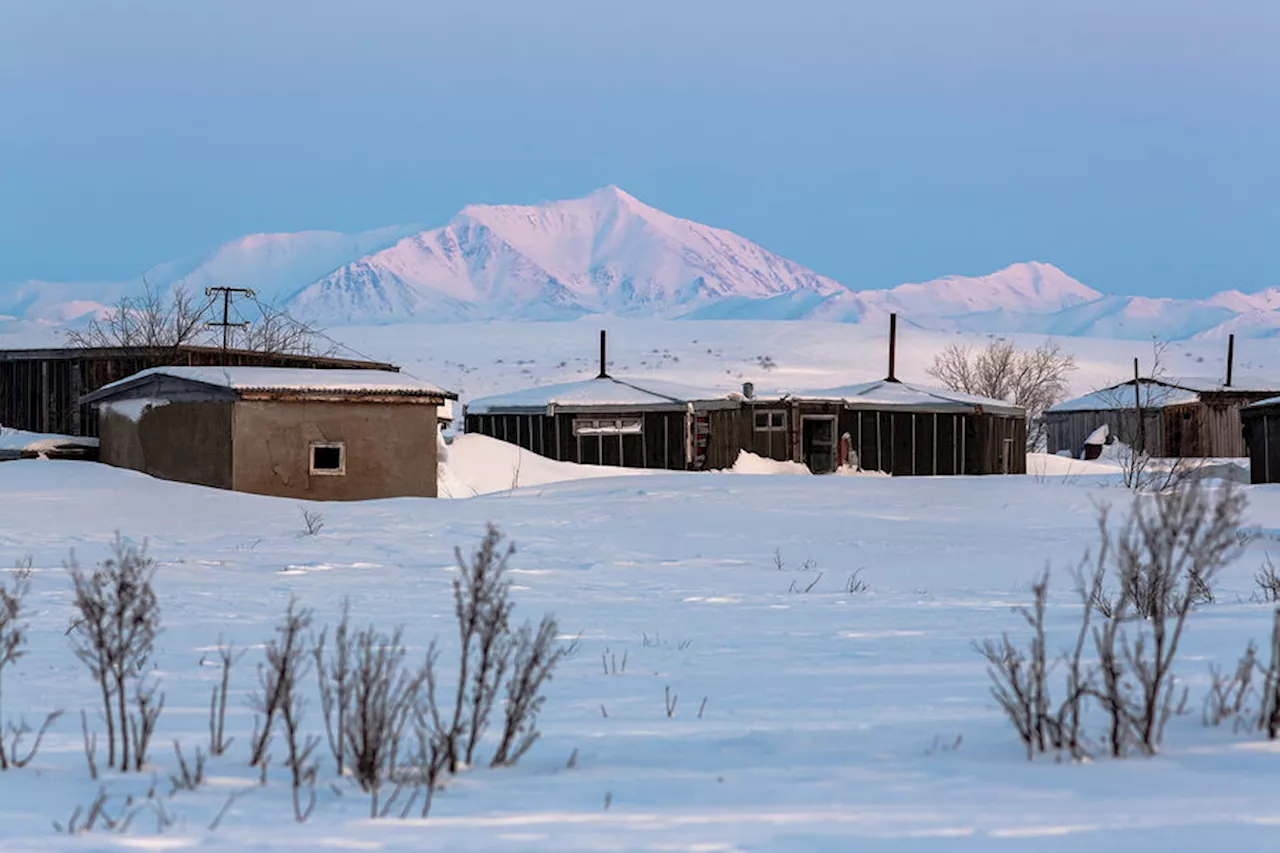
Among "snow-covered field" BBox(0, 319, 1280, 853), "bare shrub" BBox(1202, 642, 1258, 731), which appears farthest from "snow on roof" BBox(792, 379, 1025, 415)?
"bare shrub" BBox(1202, 642, 1258, 731)

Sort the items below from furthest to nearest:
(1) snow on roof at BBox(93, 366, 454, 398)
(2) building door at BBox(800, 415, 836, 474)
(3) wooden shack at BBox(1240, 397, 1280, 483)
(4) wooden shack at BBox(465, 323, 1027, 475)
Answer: (2) building door at BBox(800, 415, 836, 474) < (4) wooden shack at BBox(465, 323, 1027, 475) < (3) wooden shack at BBox(1240, 397, 1280, 483) < (1) snow on roof at BBox(93, 366, 454, 398)

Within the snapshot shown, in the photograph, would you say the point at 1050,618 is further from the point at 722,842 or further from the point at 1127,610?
the point at 722,842

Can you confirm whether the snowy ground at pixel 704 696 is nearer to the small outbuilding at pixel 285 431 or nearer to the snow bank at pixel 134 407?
the small outbuilding at pixel 285 431

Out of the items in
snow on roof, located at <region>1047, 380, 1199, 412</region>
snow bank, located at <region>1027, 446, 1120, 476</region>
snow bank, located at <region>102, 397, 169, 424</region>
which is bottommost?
snow bank, located at <region>1027, 446, 1120, 476</region>

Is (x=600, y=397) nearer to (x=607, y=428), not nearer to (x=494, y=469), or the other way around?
(x=607, y=428)

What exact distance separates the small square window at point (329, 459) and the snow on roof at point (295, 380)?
82 cm

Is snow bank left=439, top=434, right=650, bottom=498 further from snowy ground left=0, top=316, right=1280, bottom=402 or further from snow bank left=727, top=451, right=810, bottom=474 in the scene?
snowy ground left=0, top=316, right=1280, bottom=402

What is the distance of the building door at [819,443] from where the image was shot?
1265 inches

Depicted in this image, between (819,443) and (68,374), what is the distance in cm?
1598

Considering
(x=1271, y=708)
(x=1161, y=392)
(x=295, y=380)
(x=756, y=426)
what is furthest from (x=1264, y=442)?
(x=1271, y=708)

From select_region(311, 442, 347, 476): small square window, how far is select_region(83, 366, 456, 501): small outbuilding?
14mm

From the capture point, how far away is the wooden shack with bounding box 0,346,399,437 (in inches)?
963

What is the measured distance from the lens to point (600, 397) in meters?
30.3

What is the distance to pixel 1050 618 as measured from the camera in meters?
8.61
